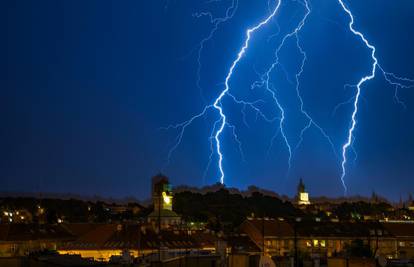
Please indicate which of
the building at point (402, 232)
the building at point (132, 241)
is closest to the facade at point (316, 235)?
the building at point (402, 232)

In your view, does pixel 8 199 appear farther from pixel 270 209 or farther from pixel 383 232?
pixel 383 232

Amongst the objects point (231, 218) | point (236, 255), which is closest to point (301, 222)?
point (231, 218)

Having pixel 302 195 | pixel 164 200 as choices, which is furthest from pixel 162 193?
pixel 302 195

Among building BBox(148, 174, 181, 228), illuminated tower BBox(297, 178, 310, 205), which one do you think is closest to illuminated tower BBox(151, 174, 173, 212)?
building BBox(148, 174, 181, 228)

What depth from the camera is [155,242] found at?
1805 inches

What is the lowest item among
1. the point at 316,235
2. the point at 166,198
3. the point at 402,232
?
the point at 316,235

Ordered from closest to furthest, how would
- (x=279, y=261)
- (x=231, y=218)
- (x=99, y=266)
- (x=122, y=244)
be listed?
(x=99, y=266), (x=279, y=261), (x=122, y=244), (x=231, y=218)

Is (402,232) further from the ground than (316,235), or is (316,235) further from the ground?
(402,232)

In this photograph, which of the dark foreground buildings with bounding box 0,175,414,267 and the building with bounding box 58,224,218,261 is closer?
the dark foreground buildings with bounding box 0,175,414,267

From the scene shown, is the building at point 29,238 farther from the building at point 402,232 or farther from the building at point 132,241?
the building at point 402,232

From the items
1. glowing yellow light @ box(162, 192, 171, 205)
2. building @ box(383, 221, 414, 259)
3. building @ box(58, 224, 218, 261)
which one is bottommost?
building @ box(58, 224, 218, 261)

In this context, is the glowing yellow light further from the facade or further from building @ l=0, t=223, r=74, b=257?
building @ l=0, t=223, r=74, b=257

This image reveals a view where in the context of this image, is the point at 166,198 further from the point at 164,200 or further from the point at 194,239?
the point at 194,239

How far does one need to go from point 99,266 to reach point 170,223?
178ft
